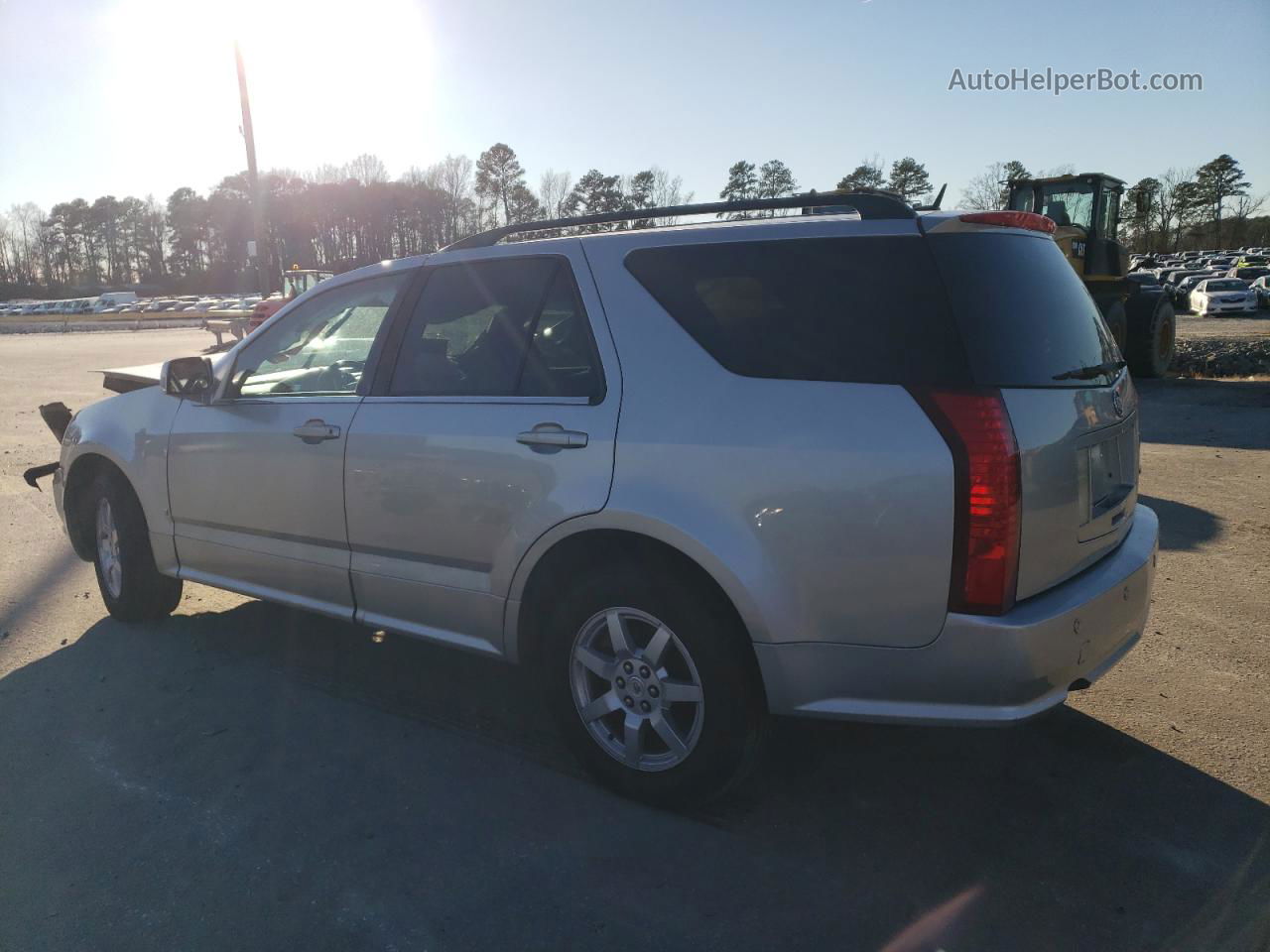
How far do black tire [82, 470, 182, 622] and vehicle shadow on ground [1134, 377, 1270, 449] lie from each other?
9.46 metres

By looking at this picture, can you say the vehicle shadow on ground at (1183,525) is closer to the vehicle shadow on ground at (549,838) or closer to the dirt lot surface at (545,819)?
the dirt lot surface at (545,819)

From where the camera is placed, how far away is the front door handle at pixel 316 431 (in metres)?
3.83

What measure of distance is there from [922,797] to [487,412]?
2.04 m

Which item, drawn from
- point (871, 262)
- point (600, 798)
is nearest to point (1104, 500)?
point (871, 262)

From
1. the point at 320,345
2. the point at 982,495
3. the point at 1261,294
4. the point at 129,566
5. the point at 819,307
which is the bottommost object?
the point at 1261,294

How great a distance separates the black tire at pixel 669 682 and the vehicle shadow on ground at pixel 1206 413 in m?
8.64

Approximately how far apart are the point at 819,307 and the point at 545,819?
1875 mm

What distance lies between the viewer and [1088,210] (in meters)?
14.8

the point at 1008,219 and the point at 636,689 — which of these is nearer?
the point at 1008,219

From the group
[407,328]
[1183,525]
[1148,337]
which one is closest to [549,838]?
[407,328]

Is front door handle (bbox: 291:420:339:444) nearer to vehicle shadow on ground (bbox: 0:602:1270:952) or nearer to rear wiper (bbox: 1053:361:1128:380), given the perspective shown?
vehicle shadow on ground (bbox: 0:602:1270:952)

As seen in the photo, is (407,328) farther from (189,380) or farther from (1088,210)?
(1088,210)

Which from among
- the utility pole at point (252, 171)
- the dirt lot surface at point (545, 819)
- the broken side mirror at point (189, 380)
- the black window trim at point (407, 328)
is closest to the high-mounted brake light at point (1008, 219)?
the black window trim at point (407, 328)

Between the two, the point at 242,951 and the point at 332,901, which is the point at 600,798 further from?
the point at 242,951
